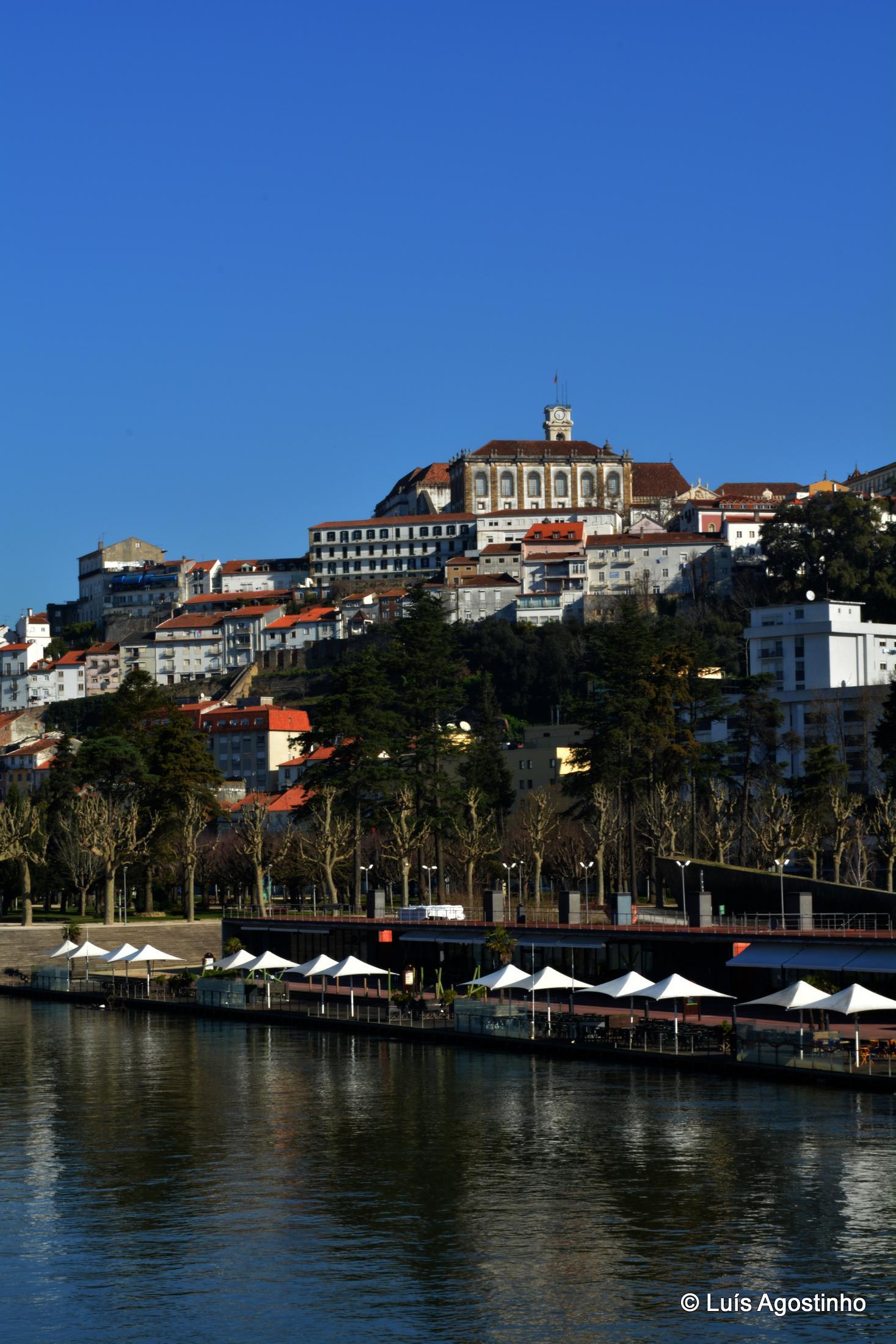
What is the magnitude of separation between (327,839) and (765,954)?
3415 centimetres

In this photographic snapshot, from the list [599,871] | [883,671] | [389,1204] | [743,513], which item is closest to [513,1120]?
[389,1204]

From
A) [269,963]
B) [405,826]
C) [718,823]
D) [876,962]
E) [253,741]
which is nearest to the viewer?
[876,962]

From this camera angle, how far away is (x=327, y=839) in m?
86.8

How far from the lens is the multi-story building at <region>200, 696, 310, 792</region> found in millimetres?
166250

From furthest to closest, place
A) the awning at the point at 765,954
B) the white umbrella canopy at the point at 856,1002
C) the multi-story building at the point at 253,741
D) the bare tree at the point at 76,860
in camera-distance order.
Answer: the multi-story building at the point at 253,741 → the bare tree at the point at 76,860 → the awning at the point at 765,954 → the white umbrella canopy at the point at 856,1002

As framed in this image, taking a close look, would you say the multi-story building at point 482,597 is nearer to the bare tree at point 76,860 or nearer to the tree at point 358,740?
the bare tree at point 76,860

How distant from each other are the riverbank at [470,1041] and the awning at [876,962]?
583 cm

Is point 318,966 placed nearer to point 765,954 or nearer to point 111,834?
point 765,954

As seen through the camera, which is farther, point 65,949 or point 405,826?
point 405,826

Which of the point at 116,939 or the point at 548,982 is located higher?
the point at 116,939

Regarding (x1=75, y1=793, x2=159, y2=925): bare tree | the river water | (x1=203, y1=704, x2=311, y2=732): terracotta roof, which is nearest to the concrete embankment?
(x1=75, y1=793, x2=159, y2=925): bare tree

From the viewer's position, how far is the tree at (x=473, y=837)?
8744 centimetres

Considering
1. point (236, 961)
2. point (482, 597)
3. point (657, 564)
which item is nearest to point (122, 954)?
point (236, 961)

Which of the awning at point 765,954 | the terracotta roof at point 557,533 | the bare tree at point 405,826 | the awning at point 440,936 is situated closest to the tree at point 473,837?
the bare tree at point 405,826
